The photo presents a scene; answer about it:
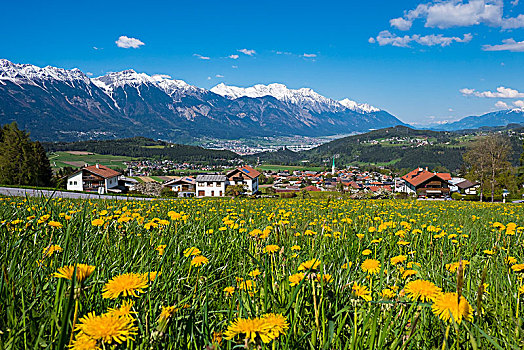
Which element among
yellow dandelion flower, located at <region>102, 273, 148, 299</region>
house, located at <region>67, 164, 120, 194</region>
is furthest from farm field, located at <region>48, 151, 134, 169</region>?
yellow dandelion flower, located at <region>102, 273, 148, 299</region>

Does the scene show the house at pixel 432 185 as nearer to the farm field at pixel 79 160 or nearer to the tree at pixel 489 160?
the tree at pixel 489 160

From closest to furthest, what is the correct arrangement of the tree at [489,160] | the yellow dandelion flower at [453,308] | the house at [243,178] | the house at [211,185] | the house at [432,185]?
the yellow dandelion flower at [453,308] → the tree at [489,160] → the house at [432,185] → the house at [211,185] → the house at [243,178]

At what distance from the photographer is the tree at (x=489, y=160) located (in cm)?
4475

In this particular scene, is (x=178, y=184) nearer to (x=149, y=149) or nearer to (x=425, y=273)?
(x=425, y=273)

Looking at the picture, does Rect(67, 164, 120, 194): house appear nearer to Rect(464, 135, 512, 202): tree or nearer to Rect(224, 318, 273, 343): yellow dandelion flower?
Rect(464, 135, 512, 202): tree

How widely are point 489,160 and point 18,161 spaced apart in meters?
65.7

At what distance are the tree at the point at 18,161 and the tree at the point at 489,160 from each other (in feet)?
200

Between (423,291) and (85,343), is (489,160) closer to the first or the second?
(423,291)

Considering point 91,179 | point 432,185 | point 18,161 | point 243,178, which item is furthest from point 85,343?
point 432,185

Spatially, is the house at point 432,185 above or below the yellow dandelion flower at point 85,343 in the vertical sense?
below

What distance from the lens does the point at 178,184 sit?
93.4 m

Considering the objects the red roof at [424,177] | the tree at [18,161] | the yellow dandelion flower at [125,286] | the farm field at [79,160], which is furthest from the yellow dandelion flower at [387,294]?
the farm field at [79,160]

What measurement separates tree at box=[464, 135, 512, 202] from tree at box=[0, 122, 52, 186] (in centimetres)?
6087

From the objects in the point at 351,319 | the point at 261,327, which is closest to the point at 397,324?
the point at 351,319
